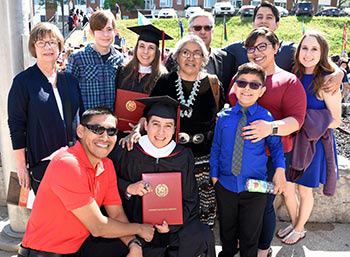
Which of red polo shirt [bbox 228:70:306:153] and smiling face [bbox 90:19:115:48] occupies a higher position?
smiling face [bbox 90:19:115:48]

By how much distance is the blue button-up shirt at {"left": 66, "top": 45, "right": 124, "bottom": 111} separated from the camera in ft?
11.3

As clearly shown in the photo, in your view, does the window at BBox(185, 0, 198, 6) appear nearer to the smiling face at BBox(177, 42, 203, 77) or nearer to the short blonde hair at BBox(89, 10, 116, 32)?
the short blonde hair at BBox(89, 10, 116, 32)

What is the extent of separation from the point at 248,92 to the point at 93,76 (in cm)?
151

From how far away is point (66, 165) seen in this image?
2.45 metres

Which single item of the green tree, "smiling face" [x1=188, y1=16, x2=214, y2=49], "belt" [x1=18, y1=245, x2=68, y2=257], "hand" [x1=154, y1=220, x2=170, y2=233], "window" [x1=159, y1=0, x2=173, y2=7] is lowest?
"hand" [x1=154, y1=220, x2=170, y2=233]

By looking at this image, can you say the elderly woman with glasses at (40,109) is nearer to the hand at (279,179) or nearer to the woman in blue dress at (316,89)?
the hand at (279,179)

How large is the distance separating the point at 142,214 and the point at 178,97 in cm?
109

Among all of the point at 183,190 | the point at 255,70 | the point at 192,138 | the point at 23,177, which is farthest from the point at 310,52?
the point at 23,177

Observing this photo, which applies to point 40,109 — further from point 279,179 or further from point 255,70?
point 279,179

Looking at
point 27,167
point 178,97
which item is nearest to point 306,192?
point 178,97

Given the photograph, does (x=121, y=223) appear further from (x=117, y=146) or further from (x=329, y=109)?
(x=329, y=109)

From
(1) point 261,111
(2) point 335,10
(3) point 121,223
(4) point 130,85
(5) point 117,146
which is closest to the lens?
(3) point 121,223

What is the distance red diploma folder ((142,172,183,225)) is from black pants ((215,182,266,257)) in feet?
1.28

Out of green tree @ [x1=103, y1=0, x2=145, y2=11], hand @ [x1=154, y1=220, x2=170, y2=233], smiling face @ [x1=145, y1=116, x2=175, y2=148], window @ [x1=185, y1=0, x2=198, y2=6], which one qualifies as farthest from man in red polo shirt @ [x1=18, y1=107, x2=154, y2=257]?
window @ [x1=185, y1=0, x2=198, y2=6]
